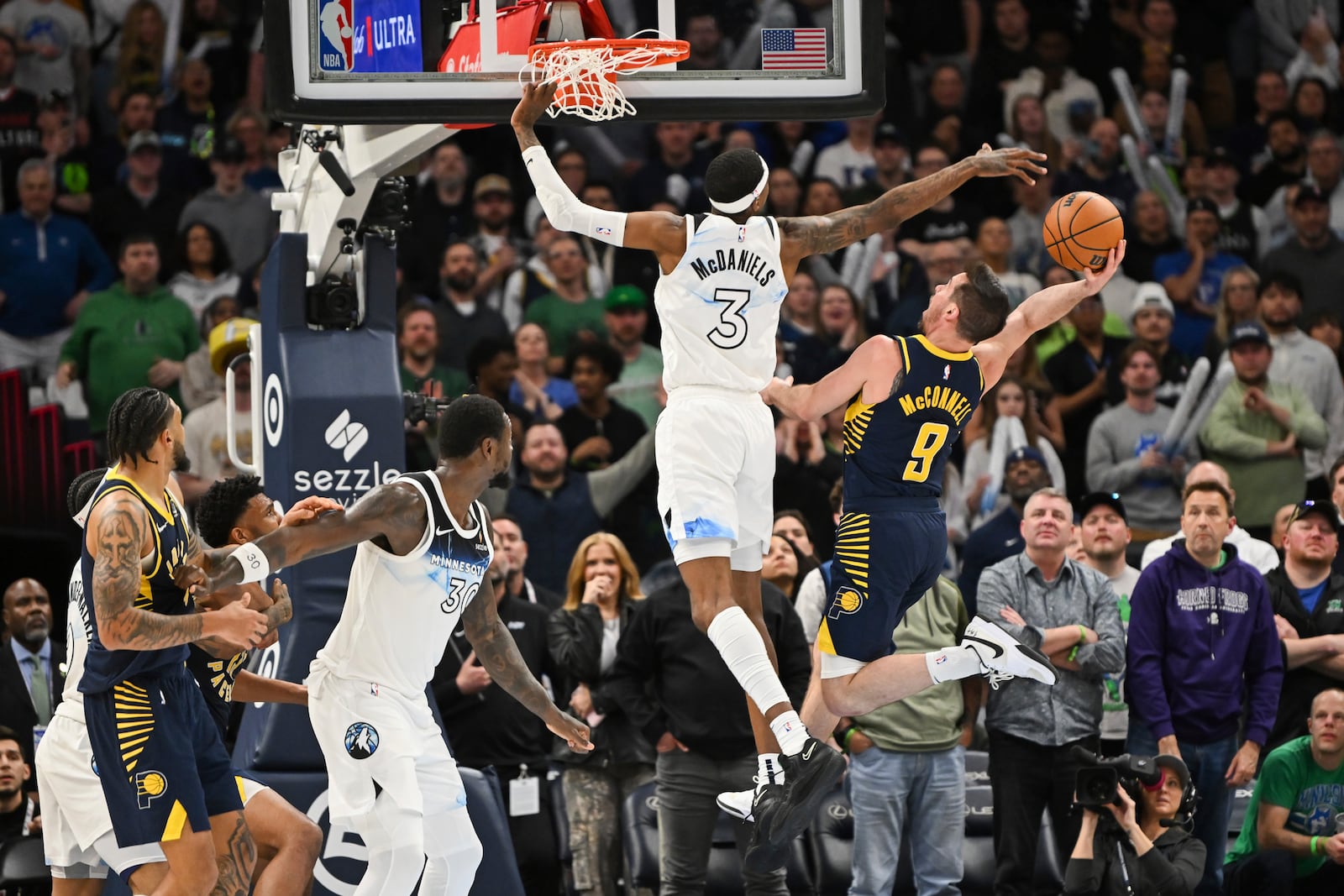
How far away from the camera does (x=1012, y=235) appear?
1472 cm

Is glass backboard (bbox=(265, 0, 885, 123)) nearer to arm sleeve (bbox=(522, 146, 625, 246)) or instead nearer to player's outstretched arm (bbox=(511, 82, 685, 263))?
player's outstretched arm (bbox=(511, 82, 685, 263))

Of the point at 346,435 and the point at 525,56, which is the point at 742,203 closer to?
the point at 525,56

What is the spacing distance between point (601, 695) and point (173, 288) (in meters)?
5.09

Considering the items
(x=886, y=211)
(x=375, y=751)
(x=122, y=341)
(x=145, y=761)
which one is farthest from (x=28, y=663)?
(x=886, y=211)

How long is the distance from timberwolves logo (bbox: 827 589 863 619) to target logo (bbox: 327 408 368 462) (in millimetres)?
2964

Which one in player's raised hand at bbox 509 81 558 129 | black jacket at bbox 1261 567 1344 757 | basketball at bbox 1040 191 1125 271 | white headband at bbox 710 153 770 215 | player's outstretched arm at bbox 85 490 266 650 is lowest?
black jacket at bbox 1261 567 1344 757

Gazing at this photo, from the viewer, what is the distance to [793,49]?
8.21 m

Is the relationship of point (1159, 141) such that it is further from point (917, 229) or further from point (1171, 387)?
point (1171, 387)

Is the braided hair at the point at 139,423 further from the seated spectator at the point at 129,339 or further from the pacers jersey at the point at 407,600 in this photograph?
the seated spectator at the point at 129,339

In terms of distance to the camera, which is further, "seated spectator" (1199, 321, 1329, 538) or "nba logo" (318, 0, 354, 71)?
"seated spectator" (1199, 321, 1329, 538)

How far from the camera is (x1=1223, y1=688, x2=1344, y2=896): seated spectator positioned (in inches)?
394

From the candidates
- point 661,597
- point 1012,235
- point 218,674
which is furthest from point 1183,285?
point 218,674

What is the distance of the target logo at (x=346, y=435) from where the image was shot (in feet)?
32.1

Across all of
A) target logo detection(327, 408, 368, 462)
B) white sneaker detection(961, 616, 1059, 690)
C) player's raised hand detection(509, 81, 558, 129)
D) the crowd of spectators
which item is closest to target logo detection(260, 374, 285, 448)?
target logo detection(327, 408, 368, 462)
